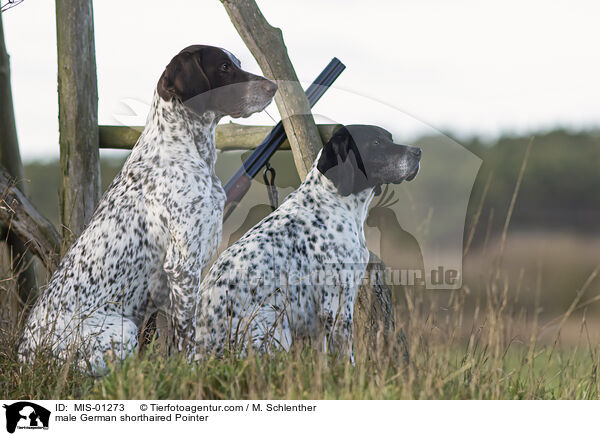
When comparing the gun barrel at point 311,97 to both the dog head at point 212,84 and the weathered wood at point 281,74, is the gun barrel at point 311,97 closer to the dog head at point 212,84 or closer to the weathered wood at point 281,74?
the weathered wood at point 281,74

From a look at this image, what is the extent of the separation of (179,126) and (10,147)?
329 centimetres

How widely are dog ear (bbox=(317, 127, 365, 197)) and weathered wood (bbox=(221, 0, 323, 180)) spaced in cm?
83

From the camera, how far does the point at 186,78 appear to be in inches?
161

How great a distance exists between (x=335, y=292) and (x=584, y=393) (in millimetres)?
1631

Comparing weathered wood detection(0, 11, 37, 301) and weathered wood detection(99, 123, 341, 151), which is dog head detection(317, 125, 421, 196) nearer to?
weathered wood detection(99, 123, 341, 151)

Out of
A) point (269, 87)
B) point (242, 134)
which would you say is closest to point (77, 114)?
point (242, 134)

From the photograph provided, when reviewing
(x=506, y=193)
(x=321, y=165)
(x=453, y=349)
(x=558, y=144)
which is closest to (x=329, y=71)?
(x=321, y=165)

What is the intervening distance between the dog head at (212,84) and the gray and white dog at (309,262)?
23.8 inches

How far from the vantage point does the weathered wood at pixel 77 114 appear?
5.50 metres

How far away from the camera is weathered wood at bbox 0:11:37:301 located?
6.55m
